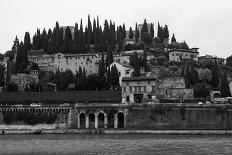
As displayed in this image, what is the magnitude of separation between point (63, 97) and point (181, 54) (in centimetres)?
3660

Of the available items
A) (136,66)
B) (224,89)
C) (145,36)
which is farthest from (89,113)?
(145,36)

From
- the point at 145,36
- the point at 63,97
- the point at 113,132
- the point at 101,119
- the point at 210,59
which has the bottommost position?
the point at 113,132

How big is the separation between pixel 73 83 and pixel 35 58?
21218mm

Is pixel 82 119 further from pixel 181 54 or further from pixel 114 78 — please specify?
pixel 181 54

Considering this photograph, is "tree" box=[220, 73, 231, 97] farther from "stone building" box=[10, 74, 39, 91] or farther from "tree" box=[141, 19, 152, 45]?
"tree" box=[141, 19, 152, 45]

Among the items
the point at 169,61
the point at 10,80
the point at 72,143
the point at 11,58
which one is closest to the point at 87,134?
the point at 72,143

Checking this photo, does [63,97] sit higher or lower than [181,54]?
lower

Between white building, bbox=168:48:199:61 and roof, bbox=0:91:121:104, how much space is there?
3015cm

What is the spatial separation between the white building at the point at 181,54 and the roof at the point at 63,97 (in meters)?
30.1

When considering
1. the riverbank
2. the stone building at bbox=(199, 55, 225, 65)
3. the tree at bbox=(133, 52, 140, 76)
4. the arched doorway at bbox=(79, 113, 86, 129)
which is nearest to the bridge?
the arched doorway at bbox=(79, 113, 86, 129)

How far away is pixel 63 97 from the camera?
82.4 m

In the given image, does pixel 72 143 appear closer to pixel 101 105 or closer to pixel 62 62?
pixel 101 105

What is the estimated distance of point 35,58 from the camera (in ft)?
366

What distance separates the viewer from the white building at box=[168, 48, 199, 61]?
110 m
